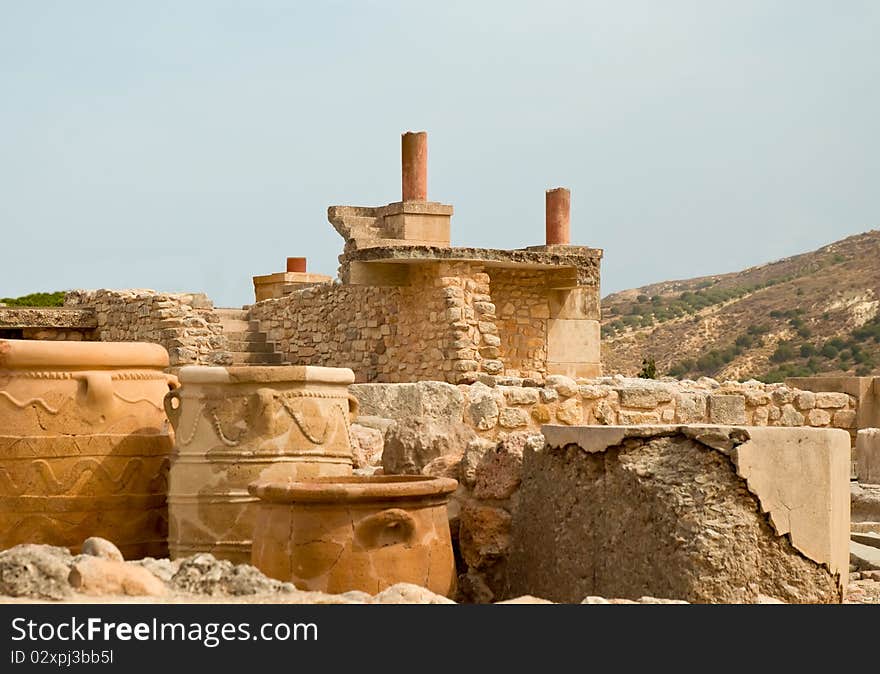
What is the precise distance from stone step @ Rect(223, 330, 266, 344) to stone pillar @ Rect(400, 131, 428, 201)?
8.92ft

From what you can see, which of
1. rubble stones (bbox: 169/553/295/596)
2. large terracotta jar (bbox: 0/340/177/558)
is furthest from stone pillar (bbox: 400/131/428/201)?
rubble stones (bbox: 169/553/295/596)

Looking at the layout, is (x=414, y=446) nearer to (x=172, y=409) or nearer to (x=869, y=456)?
(x=172, y=409)

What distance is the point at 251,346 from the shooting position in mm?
16391

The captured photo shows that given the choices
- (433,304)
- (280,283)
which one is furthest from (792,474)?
(280,283)

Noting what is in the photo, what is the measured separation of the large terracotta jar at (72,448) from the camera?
5.25m

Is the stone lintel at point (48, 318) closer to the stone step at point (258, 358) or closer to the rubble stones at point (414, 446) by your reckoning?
the stone step at point (258, 358)

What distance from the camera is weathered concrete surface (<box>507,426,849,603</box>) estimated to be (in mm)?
4512

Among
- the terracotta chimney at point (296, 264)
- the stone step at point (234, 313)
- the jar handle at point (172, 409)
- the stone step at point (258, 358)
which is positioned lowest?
the jar handle at point (172, 409)

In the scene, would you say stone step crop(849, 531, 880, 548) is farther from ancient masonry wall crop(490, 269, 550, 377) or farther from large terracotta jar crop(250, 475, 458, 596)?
ancient masonry wall crop(490, 269, 550, 377)

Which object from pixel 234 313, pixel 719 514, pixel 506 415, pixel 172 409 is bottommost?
pixel 719 514

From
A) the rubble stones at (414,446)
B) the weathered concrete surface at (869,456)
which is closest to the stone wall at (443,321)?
the weathered concrete surface at (869,456)

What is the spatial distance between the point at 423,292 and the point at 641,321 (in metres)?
29.6

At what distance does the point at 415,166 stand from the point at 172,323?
372 cm

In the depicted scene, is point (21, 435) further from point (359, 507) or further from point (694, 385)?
point (694, 385)
